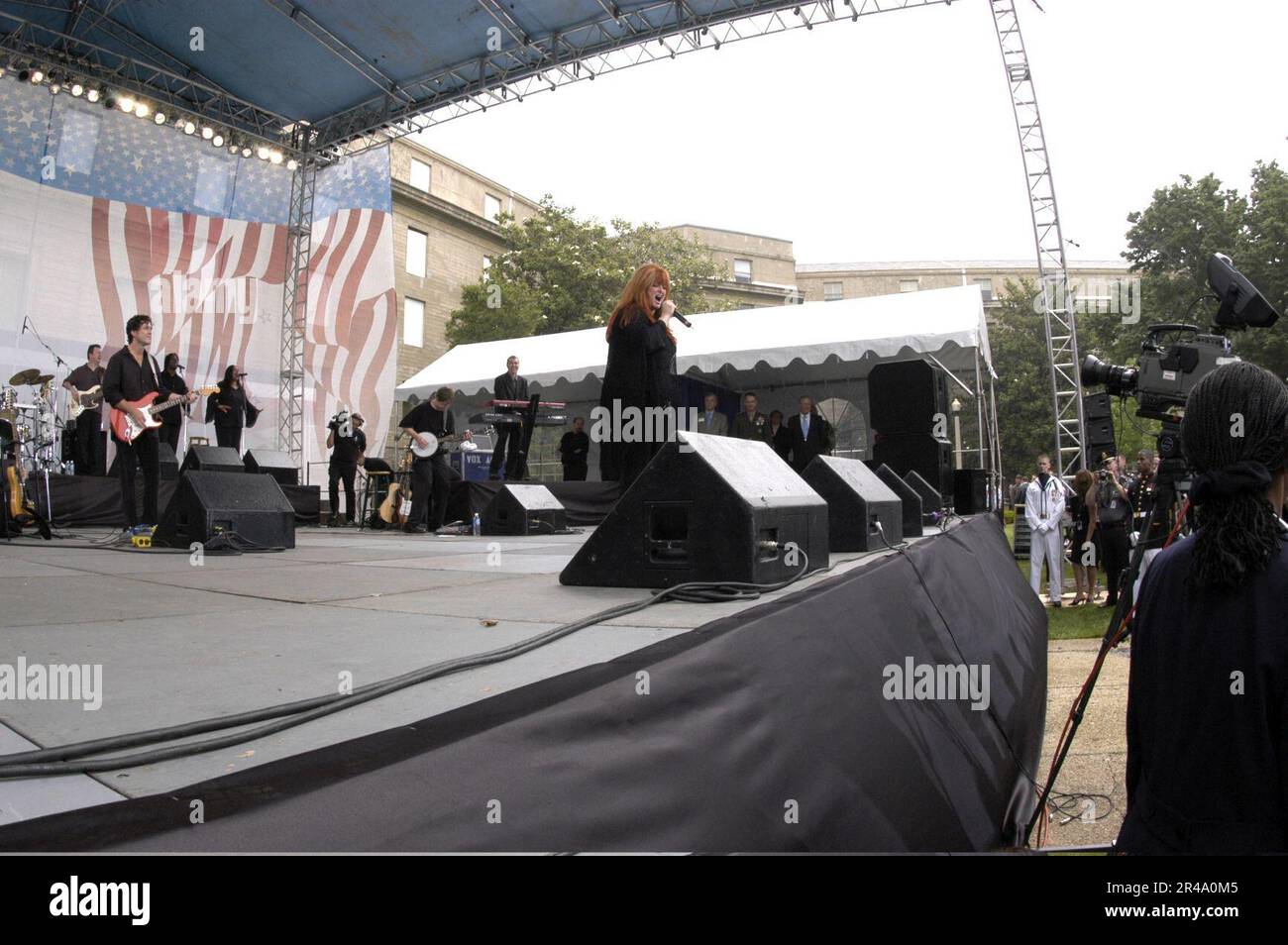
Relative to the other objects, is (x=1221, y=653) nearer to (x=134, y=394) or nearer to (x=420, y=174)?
(x=134, y=394)

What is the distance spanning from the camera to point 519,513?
8625 millimetres

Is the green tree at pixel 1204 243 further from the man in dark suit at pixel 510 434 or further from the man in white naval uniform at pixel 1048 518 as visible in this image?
the man in dark suit at pixel 510 434

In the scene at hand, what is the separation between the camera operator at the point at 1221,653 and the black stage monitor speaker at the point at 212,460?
7017mm

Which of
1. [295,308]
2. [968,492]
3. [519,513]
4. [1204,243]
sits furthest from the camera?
[1204,243]

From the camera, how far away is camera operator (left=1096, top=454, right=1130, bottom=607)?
974 centimetres

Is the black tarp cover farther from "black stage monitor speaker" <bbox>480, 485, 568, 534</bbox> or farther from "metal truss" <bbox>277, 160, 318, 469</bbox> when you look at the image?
"metal truss" <bbox>277, 160, 318, 469</bbox>

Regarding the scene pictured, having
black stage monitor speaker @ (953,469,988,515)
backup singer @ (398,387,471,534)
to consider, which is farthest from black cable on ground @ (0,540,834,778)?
black stage monitor speaker @ (953,469,988,515)

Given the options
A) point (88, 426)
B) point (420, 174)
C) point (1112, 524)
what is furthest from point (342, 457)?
point (420, 174)

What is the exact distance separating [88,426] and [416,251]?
20400 millimetres

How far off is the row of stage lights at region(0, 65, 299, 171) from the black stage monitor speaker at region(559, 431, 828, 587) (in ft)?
45.0

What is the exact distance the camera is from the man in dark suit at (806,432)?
12.1 m
